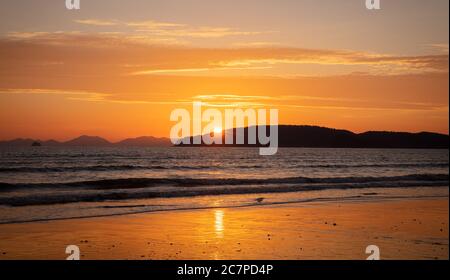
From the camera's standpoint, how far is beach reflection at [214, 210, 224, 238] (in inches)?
605

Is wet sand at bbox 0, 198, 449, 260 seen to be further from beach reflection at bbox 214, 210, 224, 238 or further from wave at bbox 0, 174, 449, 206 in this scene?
wave at bbox 0, 174, 449, 206

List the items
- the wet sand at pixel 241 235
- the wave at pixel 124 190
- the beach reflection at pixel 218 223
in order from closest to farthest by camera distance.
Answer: the wet sand at pixel 241 235 → the beach reflection at pixel 218 223 → the wave at pixel 124 190

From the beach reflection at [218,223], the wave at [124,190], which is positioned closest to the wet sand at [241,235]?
the beach reflection at [218,223]

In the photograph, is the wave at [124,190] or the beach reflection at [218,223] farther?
the wave at [124,190]

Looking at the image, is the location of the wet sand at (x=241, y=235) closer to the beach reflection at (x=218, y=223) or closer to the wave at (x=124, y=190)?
the beach reflection at (x=218, y=223)

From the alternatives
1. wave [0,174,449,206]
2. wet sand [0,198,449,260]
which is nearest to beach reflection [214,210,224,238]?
wet sand [0,198,449,260]

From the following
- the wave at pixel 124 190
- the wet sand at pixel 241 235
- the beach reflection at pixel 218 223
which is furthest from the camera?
the wave at pixel 124 190

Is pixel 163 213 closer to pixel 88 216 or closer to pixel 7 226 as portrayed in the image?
pixel 88 216

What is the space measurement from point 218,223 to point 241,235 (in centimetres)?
263

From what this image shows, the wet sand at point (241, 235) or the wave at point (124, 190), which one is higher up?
Result: the wet sand at point (241, 235)

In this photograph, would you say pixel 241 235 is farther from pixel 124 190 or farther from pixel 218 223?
pixel 124 190

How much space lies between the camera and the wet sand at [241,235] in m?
12.5

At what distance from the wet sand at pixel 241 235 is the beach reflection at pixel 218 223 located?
11 millimetres
